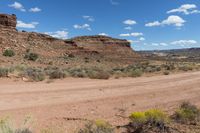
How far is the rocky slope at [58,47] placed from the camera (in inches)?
2286

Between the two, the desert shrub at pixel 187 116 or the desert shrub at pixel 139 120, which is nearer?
the desert shrub at pixel 139 120

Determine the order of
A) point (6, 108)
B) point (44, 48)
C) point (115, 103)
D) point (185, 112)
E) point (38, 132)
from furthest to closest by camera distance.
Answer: point (44, 48) → point (115, 103) → point (6, 108) → point (185, 112) → point (38, 132)

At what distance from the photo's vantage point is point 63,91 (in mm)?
14219

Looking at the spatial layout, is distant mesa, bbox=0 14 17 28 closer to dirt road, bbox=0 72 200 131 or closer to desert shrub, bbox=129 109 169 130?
dirt road, bbox=0 72 200 131

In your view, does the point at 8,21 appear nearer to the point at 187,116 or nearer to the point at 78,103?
the point at 78,103

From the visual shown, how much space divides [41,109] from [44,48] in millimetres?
62530

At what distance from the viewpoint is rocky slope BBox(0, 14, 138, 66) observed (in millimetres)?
58062

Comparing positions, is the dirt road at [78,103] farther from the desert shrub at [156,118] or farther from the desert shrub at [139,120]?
the desert shrub at [156,118]

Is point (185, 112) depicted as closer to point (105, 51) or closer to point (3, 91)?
point (3, 91)

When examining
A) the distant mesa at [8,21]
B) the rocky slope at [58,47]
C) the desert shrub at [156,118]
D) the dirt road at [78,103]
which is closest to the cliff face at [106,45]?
the rocky slope at [58,47]

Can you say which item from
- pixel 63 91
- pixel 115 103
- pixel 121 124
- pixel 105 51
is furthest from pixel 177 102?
pixel 105 51

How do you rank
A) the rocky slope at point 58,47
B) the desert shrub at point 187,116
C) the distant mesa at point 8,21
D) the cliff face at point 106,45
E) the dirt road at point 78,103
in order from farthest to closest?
the cliff face at point 106,45 → the distant mesa at point 8,21 → the rocky slope at point 58,47 → the dirt road at point 78,103 → the desert shrub at point 187,116

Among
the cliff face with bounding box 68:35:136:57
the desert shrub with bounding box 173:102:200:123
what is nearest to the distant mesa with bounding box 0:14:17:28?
the cliff face with bounding box 68:35:136:57

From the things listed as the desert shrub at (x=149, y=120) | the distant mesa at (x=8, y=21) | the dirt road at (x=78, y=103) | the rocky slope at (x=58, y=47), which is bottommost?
the dirt road at (x=78, y=103)
